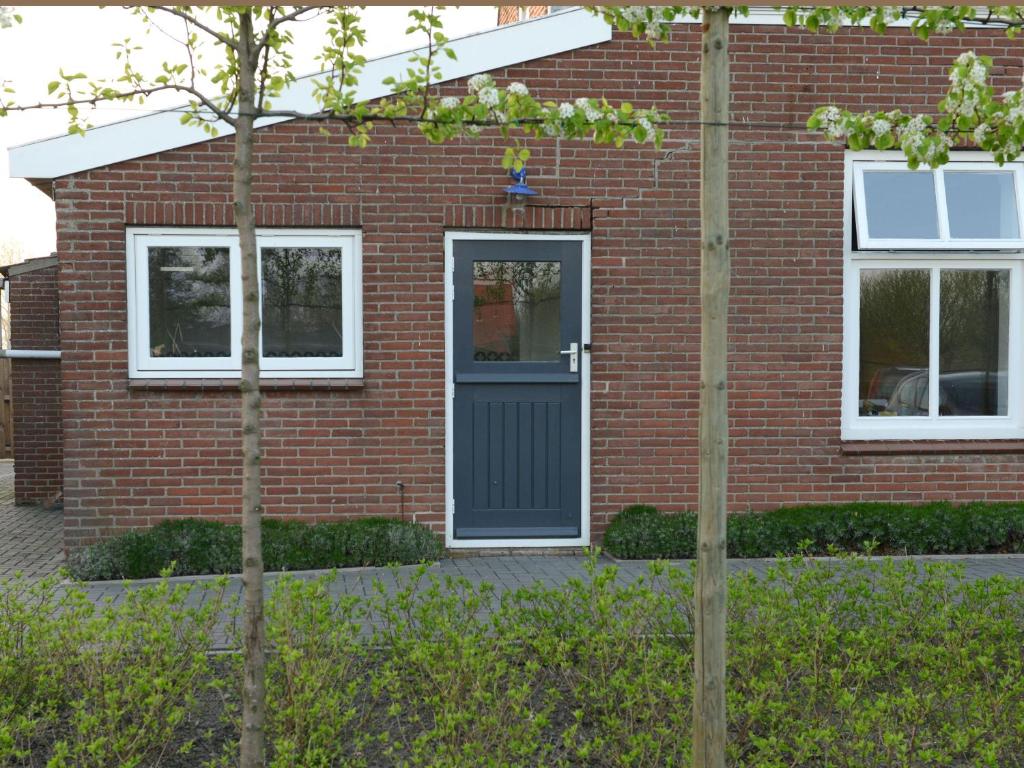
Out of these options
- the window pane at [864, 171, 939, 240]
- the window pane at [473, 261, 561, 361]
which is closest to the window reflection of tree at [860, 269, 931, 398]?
the window pane at [864, 171, 939, 240]

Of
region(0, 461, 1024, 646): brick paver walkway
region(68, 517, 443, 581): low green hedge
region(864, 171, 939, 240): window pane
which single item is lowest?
region(0, 461, 1024, 646): brick paver walkway

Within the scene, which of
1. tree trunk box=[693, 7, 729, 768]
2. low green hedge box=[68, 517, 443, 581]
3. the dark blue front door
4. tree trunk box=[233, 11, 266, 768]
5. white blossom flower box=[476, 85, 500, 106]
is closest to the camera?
tree trunk box=[693, 7, 729, 768]

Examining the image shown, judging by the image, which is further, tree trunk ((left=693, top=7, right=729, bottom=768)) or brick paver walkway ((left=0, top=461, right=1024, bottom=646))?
brick paver walkway ((left=0, top=461, right=1024, bottom=646))

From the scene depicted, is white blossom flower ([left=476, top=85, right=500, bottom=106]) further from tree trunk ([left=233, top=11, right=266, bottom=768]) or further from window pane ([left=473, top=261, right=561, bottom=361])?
window pane ([left=473, top=261, right=561, bottom=361])

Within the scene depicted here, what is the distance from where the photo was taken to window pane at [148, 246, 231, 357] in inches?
313

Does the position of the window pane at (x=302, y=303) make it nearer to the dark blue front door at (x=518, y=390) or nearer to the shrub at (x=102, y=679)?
the dark blue front door at (x=518, y=390)

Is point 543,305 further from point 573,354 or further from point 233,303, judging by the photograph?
point 233,303

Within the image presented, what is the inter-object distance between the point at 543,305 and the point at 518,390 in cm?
70

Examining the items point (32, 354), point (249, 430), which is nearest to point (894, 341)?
point (249, 430)

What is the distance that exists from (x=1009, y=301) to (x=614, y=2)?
7.13m

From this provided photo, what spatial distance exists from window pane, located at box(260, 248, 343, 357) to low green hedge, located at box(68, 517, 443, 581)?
4.55ft

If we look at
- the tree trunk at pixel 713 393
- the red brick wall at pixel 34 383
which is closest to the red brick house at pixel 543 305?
the red brick wall at pixel 34 383

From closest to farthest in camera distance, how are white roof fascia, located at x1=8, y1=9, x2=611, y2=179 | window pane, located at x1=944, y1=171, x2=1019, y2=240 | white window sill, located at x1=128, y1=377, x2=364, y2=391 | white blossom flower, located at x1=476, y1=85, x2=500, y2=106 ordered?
white blossom flower, located at x1=476, y1=85, x2=500, y2=106 → white roof fascia, located at x1=8, y1=9, x2=611, y2=179 → white window sill, located at x1=128, y1=377, x2=364, y2=391 → window pane, located at x1=944, y1=171, x2=1019, y2=240

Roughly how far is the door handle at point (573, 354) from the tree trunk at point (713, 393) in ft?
16.1
